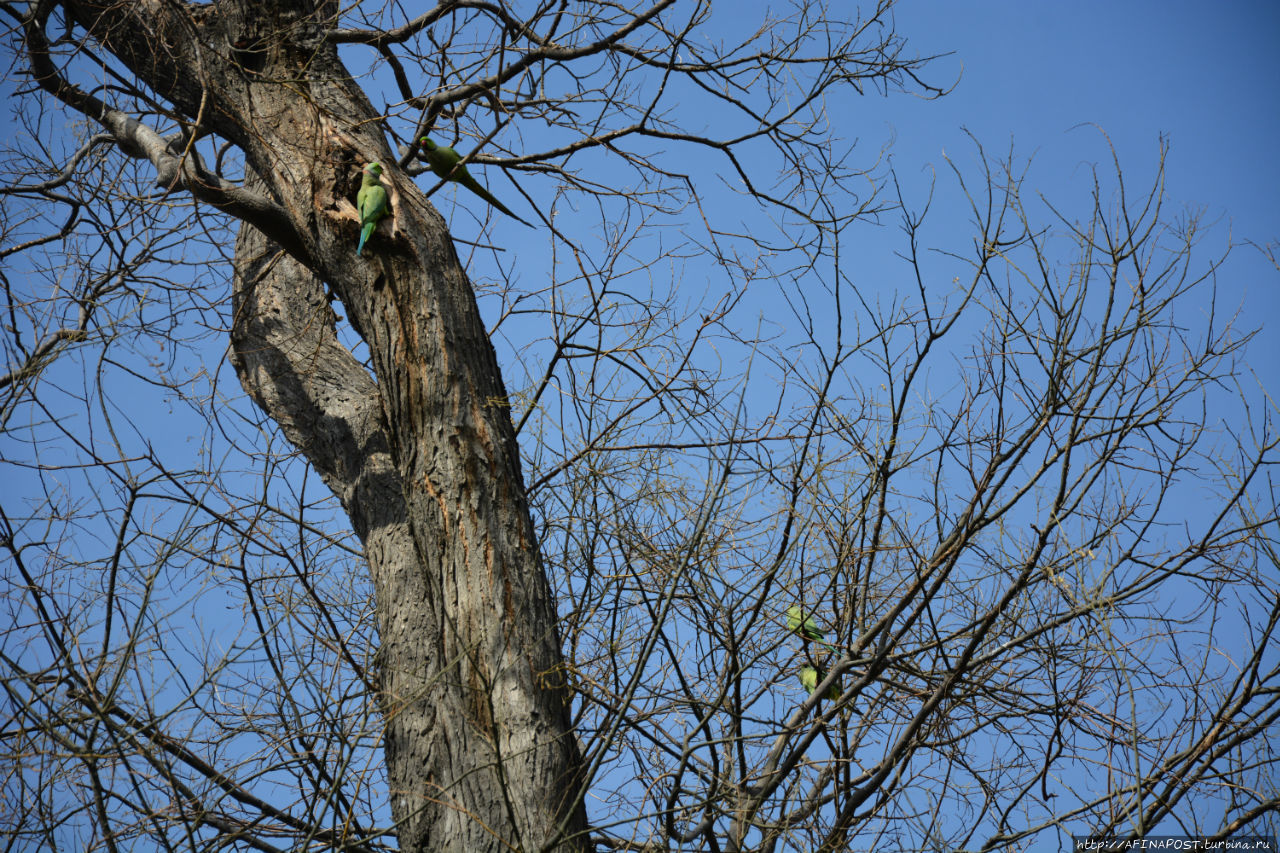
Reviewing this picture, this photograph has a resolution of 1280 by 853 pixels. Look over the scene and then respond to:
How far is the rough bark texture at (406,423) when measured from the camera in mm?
3076

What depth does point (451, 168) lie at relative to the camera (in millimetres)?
4590

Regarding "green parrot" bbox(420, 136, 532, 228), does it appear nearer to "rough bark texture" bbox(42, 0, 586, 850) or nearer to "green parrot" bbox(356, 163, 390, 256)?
"rough bark texture" bbox(42, 0, 586, 850)

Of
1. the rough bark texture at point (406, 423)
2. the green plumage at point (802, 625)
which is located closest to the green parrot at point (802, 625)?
the green plumage at point (802, 625)

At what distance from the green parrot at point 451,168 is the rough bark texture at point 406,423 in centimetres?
38

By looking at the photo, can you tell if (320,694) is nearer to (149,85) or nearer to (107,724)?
(107,724)

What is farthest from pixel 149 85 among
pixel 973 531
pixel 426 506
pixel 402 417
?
pixel 973 531

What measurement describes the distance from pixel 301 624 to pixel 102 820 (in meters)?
0.87

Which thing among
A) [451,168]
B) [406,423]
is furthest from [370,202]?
→ [451,168]

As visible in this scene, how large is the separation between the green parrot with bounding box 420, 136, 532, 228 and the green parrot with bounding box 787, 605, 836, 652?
214 centimetres

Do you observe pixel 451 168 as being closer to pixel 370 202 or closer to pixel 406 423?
pixel 370 202

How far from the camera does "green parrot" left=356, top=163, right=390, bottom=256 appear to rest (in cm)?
358

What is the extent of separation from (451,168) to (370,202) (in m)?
1.09

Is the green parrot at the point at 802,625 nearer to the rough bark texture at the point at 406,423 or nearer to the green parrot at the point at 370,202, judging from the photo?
the rough bark texture at the point at 406,423

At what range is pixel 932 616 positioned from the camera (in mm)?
3293
